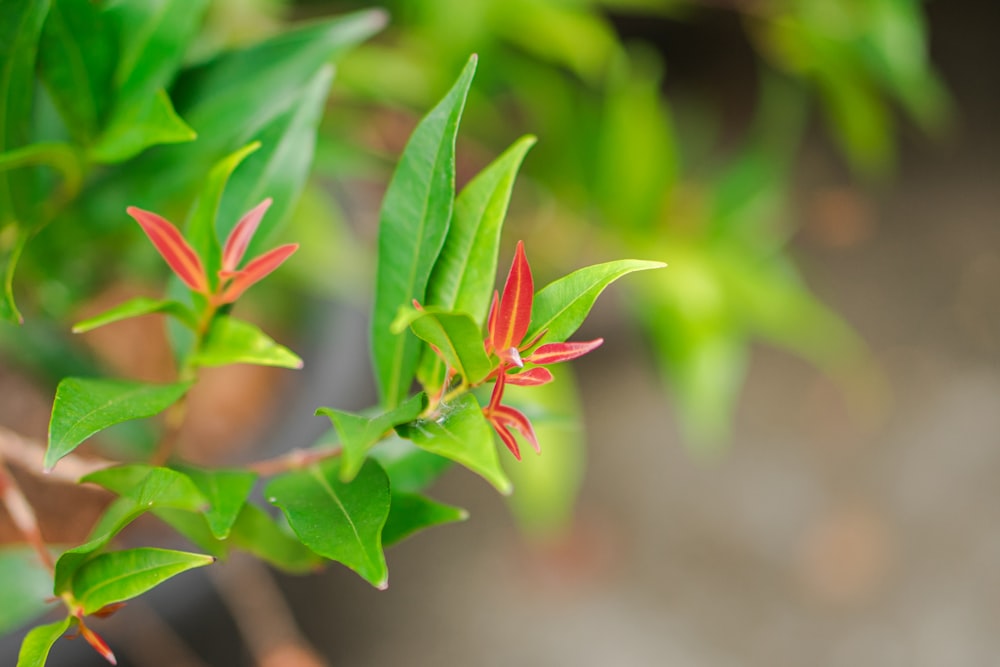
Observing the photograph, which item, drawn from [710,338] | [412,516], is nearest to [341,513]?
[412,516]

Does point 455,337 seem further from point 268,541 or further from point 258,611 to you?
point 258,611

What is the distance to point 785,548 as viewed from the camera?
3.97ft

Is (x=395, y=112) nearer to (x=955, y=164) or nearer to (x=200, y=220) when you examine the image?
(x=955, y=164)

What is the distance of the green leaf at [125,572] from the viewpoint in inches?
11.1

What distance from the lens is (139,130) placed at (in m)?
0.36

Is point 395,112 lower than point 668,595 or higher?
higher

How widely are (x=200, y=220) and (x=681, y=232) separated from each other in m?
0.70

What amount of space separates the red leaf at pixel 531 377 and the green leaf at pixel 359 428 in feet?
0.10

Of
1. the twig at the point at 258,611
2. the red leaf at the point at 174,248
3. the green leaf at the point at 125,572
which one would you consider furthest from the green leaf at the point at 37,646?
the twig at the point at 258,611

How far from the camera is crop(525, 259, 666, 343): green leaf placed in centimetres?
27

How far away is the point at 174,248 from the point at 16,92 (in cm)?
13

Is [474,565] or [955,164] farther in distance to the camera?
[955,164]

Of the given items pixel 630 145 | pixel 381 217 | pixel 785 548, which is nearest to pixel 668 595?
pixel 785 548

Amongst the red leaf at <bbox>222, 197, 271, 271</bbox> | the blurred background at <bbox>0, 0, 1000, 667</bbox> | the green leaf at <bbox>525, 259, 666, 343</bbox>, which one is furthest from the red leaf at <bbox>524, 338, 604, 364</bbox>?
the blurred background at <bbox>0, 0, 1000, 667</bbox>
